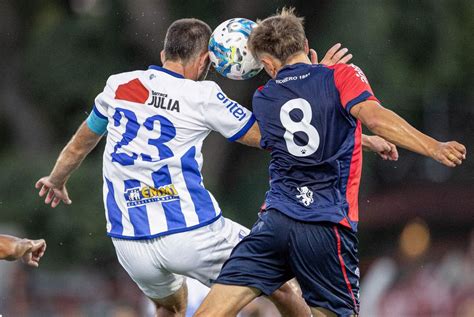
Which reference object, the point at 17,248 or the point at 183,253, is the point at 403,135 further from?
the point at 17,248

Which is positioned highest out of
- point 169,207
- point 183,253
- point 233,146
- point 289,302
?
point 169,207

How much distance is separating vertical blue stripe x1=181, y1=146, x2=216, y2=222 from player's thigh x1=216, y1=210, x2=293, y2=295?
430mm

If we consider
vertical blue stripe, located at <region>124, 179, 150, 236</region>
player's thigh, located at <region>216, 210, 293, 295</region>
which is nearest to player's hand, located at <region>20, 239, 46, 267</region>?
vertical blue stripe, located at <region>124, 179, 150, 236</region>

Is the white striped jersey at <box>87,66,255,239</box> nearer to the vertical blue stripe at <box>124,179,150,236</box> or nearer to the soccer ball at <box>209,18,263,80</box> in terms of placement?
the vertical blue stripe at <box>124,179,150,236</box>

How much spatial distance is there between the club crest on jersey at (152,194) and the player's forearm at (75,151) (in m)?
0.63

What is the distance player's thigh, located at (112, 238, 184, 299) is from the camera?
6371 mm

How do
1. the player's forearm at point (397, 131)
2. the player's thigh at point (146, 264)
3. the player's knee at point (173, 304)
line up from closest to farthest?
the player's forearm at point (397, 131), the player's thigh at point (146, 264), the player's knee at point (173, 304)

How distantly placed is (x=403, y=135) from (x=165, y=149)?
1.47 metres

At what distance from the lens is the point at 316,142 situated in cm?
591

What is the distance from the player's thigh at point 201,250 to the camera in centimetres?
630

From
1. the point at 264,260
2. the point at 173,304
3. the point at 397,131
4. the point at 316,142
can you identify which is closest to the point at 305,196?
the point at 316,142

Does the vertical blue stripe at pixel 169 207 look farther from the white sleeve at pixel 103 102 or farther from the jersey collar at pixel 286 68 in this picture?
the jersey collar at pixel 286 68

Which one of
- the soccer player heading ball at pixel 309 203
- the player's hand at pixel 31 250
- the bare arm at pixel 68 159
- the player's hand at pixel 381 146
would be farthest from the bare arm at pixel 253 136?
the player's hand at pixel 31 250

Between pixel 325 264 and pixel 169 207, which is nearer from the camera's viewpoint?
pixel 325 264
